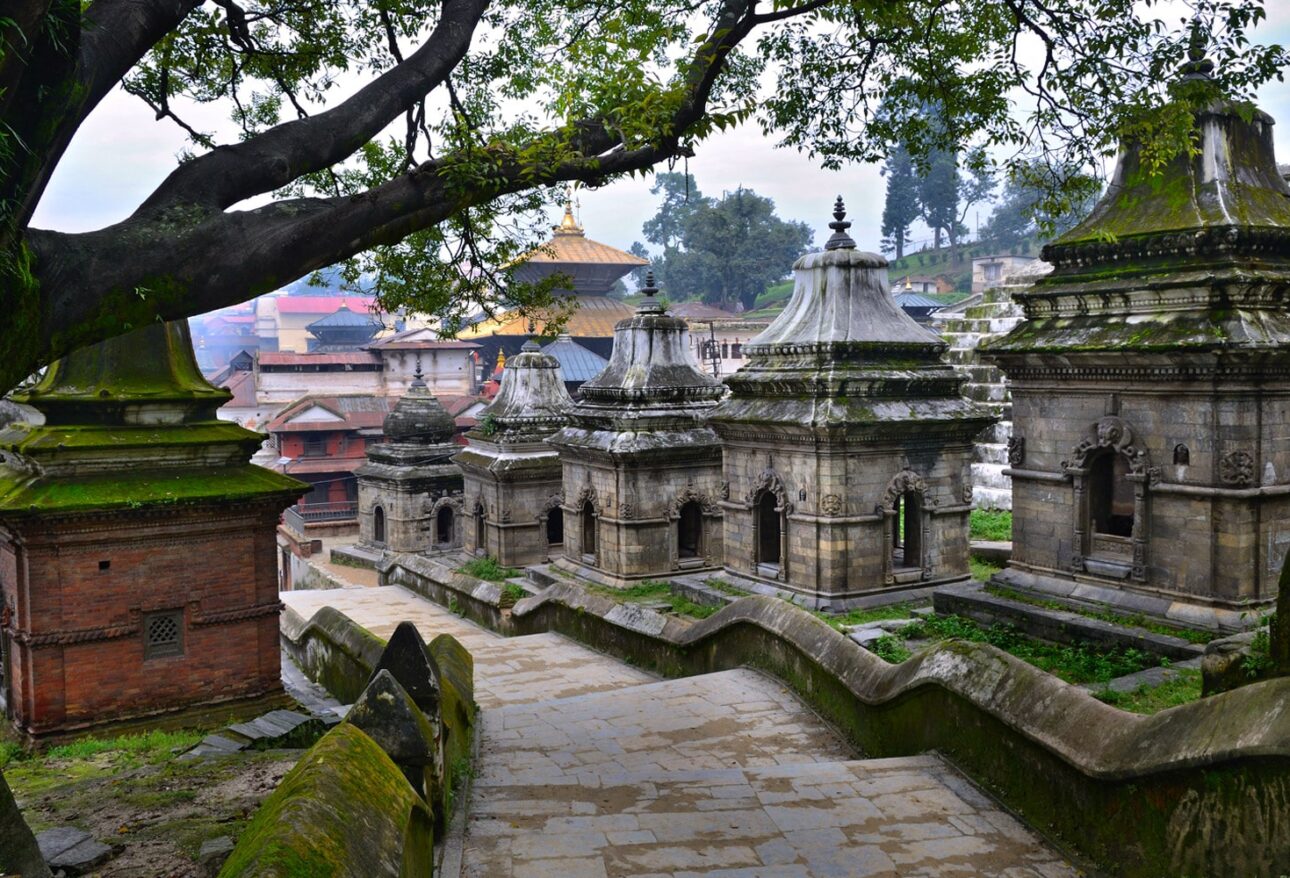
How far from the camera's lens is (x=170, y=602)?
13547 mm

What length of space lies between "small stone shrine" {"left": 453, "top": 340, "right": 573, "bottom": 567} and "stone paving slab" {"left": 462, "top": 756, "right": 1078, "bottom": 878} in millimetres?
17756

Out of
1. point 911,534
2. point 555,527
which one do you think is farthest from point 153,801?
point 555,527

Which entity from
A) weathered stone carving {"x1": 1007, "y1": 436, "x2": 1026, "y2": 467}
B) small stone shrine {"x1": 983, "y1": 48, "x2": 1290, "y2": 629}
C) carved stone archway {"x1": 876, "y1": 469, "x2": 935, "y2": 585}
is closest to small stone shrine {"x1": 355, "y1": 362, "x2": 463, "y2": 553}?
carved stone archway {"x1": 876, "y1": 469, "x2": 935, "y2": 585}

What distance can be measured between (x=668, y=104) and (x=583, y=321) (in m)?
47.7

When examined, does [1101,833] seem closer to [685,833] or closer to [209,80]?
[685,833]

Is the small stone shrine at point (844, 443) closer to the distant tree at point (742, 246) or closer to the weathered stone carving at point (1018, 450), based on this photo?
the weathered stone carving at point (1018, 450)

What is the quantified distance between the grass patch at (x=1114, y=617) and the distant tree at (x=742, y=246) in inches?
2599

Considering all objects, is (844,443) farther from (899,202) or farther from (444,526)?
(899,202)

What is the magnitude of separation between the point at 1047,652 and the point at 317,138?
8.97 m

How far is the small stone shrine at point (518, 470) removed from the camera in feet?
86.0

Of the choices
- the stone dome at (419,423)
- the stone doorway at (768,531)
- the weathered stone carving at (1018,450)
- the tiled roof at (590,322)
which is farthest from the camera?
the tiled roof at (590,322)

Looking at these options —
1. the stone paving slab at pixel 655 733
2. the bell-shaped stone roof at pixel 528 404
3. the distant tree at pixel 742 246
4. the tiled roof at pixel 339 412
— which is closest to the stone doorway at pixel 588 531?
the bell-shaped stone roof at pixel 528 404

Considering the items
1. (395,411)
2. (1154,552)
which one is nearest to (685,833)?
(1154,552)

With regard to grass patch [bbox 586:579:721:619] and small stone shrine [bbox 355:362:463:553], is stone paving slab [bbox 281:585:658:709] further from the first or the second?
small stone shrine [bbox 355:362:463:553]
